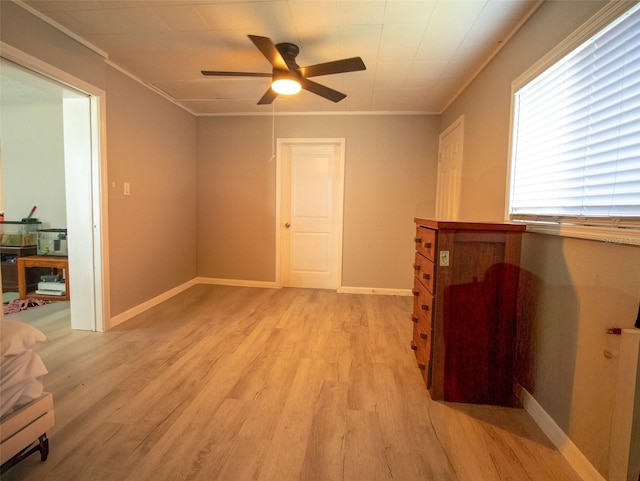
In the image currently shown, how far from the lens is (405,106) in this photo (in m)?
3.83

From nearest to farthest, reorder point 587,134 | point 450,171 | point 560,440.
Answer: point 587,134 → point 560,440 → point 450,171

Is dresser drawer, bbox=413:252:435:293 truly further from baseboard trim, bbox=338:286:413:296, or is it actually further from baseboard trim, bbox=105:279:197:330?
baseboard trim, bbox=105:279:197:330

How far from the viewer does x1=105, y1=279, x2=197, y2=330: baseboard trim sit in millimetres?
2977

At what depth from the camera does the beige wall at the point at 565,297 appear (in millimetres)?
1259

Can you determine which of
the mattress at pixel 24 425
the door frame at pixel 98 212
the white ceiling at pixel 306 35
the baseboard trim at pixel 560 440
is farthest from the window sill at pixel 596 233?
the door frame at pixel 98 212

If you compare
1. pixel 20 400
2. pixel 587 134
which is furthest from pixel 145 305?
pixel 587 134

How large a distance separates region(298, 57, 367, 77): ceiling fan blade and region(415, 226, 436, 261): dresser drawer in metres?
1.23

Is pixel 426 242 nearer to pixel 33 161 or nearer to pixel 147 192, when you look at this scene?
pixel 147 192

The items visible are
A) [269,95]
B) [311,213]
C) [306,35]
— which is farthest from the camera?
[311,213]

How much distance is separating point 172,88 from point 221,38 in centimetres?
140

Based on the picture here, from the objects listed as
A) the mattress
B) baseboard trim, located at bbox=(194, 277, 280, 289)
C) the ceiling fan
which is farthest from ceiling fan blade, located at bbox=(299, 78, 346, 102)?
baseboard trim, located at bbox=(194, 277, 280, 289)

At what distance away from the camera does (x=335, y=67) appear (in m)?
2.19

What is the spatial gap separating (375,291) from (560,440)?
9.17 ft

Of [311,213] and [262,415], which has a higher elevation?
[311,213]
